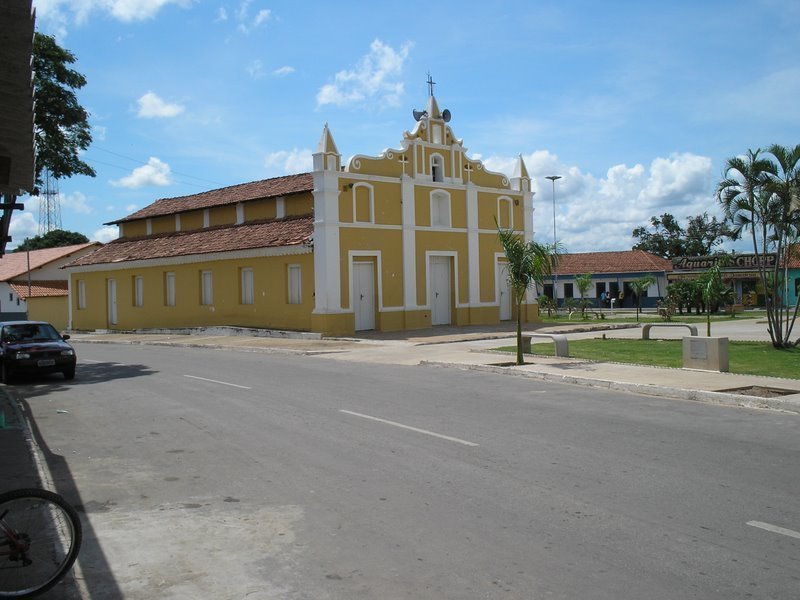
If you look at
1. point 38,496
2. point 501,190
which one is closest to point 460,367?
point 38,496

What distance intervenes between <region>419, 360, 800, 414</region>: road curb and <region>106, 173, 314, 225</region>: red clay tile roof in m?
17.3

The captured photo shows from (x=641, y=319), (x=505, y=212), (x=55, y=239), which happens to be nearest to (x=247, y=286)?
(x=505, y=212)

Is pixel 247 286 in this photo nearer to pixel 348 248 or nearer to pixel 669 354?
pixel 348 248

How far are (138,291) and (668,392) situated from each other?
3312 cm

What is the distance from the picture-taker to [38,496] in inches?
186

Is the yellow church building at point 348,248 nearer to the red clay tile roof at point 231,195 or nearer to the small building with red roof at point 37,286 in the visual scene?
the red clay tile roof at point 231,195

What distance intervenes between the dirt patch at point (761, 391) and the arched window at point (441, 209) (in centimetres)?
2077

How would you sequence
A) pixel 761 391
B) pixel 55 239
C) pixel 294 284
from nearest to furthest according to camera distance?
pixel 761 391 < pixel 294 284 < pixel 55 239

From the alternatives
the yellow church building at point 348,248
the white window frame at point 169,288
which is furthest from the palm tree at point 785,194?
the white window frame at point 169,288

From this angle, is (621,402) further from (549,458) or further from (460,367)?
(460,367)

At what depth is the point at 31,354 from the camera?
56.7 feet

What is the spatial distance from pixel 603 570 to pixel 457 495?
2.02 metres

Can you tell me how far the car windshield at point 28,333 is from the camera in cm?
1795

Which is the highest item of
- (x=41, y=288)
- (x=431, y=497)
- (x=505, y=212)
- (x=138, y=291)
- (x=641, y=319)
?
(x=505, y=212)
